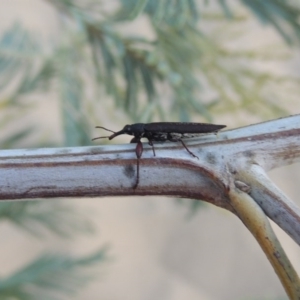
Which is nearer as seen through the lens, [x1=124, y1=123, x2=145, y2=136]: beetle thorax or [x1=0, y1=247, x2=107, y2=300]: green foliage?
[x1=124, y1=123, x2=145, y2=136]: beetle thorax

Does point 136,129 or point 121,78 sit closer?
point 136,129

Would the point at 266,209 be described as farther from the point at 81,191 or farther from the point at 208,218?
the point at 208,218

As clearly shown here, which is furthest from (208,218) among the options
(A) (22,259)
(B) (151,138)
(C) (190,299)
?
(B) (151,138)

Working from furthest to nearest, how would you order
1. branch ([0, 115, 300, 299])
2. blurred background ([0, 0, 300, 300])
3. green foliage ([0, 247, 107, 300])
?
1. green foliage ([0, 247, 107, 300])
2. blurred background ([0, 0, 300, 300])
3. branch ([0, 115, 300, 299])

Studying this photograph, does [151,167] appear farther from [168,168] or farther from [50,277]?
[50,277]

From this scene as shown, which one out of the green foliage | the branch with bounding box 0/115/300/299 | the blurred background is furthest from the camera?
the green foliage

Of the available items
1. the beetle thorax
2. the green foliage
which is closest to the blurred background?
the green foliage

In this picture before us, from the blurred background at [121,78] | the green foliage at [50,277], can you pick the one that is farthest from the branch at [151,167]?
the green foliage at [50,277]

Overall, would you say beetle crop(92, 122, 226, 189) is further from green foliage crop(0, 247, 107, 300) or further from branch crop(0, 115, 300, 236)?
green foliage crop(0, 247, 107, 300)

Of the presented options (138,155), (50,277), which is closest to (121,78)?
(50,277)

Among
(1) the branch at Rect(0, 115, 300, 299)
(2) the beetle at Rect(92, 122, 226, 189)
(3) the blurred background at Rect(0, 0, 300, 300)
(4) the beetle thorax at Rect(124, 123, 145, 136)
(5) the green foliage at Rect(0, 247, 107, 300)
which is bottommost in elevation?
(1) the branch at Rect(0, 115, 300, 299)

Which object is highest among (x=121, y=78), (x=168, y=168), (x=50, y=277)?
(x=121, y=78)

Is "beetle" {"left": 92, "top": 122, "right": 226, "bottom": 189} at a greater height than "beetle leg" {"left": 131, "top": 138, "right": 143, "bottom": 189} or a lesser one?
greater
